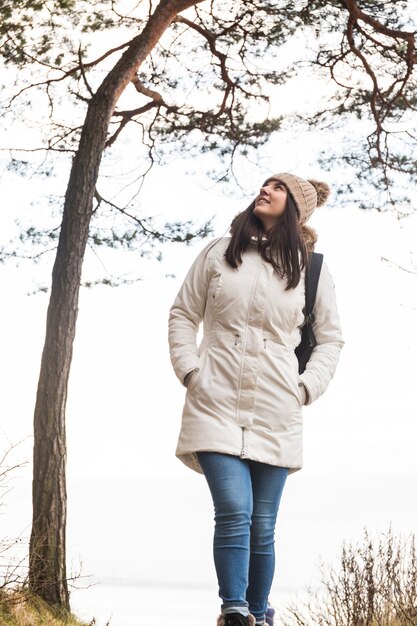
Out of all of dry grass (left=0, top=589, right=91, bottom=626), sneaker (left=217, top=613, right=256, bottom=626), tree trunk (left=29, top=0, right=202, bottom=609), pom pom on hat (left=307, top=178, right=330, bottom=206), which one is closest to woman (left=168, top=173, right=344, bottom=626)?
sneaker (left=217, top=613, right=256, bottom=626)

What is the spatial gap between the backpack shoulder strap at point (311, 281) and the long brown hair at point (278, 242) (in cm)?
4

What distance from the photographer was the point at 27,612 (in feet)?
16.0

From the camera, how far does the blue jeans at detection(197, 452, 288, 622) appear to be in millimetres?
2887

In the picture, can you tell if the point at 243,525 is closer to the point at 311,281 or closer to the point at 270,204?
the point at 311,281

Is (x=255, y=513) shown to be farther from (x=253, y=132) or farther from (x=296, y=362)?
(x=253, y=132)

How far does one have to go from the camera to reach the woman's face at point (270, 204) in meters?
3.48

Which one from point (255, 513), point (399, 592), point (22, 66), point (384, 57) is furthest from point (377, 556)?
point (22, 66)

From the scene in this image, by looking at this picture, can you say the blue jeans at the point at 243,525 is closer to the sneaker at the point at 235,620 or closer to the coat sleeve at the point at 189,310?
the sneaker at the point at 235,620

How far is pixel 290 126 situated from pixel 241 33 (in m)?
1.07

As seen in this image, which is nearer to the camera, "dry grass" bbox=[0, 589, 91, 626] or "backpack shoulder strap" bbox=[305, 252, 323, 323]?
"backpack shoulder strap" bbox=[305, 252, 323, 323]

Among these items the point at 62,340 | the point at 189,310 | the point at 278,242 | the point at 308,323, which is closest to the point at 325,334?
the point at 308,323

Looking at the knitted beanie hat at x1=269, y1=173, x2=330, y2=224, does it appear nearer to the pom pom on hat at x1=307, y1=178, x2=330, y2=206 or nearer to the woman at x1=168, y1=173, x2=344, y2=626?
the woman at x1=168, y1=173, x2=344, y2=626

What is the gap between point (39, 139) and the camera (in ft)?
27.7

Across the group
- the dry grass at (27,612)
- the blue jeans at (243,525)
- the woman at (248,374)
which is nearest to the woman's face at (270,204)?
the woman at (248,374)
